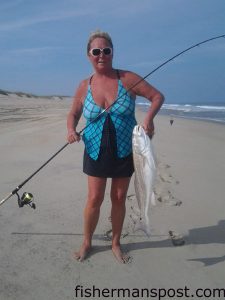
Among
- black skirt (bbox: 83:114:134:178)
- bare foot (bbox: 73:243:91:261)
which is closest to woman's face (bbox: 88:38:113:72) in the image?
black skirt (bbox: 83:114:134:178)

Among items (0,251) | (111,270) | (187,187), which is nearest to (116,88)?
(111,270)

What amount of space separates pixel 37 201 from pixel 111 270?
1.90 m

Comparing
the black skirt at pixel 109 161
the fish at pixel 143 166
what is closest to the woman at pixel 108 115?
the black skirt at pixel 109 161

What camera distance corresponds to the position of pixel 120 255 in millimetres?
3439

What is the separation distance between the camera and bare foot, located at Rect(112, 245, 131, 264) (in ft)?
11.1

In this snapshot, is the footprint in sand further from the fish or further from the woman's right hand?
the woman's right hand

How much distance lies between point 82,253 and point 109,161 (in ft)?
3.13

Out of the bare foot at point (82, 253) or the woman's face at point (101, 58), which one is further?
the bare foot at point (82, 253)

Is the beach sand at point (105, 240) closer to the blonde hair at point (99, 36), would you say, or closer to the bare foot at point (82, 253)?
the bare foot at point (82, 253)

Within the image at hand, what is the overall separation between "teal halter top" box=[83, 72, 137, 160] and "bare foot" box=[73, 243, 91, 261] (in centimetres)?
92

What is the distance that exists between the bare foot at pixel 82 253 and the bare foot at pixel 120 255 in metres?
0.26

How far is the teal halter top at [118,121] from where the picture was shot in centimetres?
316

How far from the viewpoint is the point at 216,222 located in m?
4.25

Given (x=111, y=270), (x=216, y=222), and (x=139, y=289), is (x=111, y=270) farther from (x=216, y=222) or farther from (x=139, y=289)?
(x=216, y=222)
